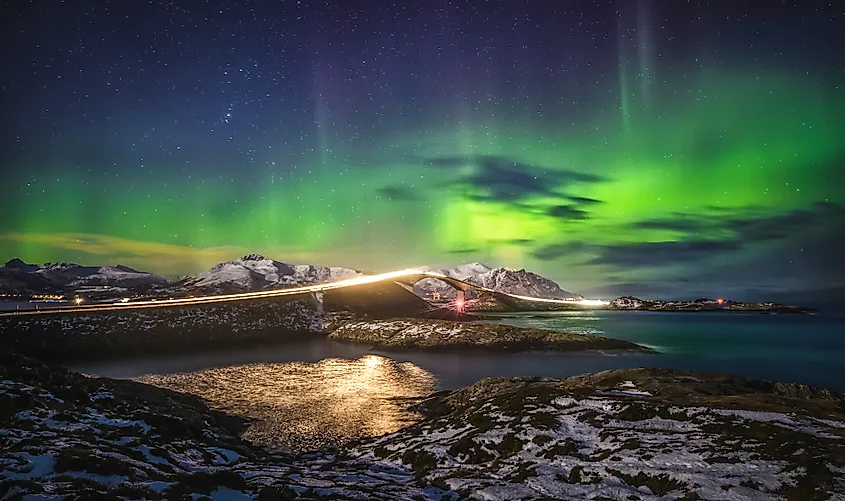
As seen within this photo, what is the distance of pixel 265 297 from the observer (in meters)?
180

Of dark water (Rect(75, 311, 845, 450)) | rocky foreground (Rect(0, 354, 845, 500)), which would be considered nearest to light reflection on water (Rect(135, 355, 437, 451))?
dark water (Rect(75, 311, 845, 450))

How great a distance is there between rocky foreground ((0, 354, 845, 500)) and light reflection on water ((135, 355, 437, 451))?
4.40 meters

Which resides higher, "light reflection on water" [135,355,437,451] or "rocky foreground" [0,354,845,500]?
"rocky foreground" [0,354,845,500]

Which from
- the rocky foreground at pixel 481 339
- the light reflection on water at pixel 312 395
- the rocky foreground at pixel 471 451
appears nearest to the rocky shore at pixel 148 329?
the rocky foreground at pixel 481 339

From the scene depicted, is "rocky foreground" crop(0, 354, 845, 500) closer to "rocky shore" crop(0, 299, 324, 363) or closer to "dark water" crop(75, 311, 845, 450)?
"dark water" crop(75, 311, 845, 450)

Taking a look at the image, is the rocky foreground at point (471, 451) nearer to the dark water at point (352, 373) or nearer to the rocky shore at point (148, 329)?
the dark water at point (352, 373)

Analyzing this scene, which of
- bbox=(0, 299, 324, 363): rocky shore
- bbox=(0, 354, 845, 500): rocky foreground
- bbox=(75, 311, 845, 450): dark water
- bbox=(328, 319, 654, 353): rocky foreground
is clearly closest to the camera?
bbox=(0, 354, 845, 500): rocky foreground

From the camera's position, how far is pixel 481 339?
126188mm

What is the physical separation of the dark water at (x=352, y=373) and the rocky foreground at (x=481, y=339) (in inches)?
374

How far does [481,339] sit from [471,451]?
317ft

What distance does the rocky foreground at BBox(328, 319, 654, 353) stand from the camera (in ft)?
404

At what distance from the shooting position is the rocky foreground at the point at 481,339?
123 metres

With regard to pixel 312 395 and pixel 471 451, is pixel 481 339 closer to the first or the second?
pixel 312 395

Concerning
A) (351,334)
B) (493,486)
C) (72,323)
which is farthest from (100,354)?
(493,486)
